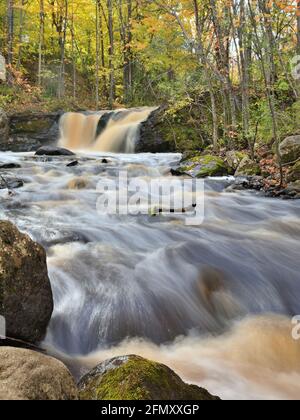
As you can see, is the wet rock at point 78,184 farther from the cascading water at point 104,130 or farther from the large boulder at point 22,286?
the large boulder at point 22,286

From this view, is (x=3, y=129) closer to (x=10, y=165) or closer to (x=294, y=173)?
(x=10, y=165)

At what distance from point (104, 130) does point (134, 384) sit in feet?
45.3

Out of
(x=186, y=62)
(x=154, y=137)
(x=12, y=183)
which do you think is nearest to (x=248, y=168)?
(x=154, y=137)

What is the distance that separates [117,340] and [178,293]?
1.01m

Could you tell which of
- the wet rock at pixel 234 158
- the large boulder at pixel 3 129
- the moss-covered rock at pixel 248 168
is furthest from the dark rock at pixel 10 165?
the moss-covered rock at pixel 248 168

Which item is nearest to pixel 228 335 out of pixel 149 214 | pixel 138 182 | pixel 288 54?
pixel 149 214

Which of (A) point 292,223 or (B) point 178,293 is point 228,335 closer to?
(B) point 178,293

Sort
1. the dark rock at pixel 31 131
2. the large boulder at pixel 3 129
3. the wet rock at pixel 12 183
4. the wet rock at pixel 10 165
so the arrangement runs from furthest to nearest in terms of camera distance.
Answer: the dark rock at pixel 31 131 < the large boulder at pixel 3 129 < the wet rock at pixel 10 165 < the wet rock at pixel 12 183

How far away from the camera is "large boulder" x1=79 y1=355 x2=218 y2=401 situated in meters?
1.91

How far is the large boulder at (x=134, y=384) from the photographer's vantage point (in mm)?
1914

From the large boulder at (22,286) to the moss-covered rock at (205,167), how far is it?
23.7ft

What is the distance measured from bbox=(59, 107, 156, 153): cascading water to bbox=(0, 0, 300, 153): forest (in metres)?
1.46

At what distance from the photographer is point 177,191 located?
28.2 ft

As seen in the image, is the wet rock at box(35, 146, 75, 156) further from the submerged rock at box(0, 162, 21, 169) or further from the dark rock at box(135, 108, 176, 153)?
the dark rock at box(135, 108, 176, 153)
